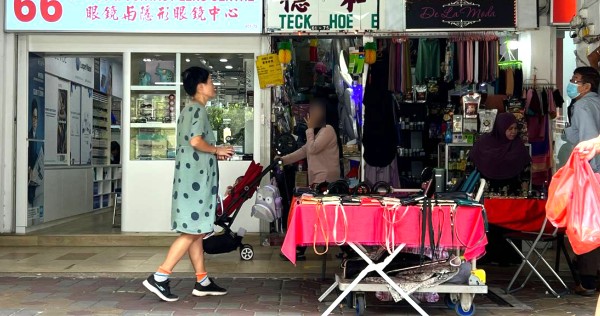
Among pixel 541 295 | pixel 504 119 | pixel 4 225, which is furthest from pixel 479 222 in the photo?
pixel 4 225

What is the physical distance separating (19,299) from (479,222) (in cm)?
383

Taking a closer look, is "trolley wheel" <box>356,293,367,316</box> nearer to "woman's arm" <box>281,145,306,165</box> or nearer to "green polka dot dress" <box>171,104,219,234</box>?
"green polka dot dress" <box>171,104,219,234</box>

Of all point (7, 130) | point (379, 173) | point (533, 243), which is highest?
point (7, 130)

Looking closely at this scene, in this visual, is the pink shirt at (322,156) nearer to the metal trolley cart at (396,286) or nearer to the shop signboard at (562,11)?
the metal trolley cart at (396,286)

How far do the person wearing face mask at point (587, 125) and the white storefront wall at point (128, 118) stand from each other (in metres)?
3.93

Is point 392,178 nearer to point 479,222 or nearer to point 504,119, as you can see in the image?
point 504,119

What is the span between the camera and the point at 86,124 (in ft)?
40.5

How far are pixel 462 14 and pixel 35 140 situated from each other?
5.78 metres

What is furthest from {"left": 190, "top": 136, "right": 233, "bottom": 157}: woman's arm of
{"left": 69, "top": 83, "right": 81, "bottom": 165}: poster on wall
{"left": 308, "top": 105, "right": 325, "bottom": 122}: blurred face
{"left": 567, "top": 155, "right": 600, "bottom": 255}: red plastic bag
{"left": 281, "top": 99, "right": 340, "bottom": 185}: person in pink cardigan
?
{"left": 69, "top": 83, "right": 81, "bottom": 165}: poster on wall

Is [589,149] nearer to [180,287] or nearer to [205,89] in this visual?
[205,89]

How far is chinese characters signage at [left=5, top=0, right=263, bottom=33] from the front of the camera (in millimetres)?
8688

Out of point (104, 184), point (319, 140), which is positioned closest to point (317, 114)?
point (319, 140)

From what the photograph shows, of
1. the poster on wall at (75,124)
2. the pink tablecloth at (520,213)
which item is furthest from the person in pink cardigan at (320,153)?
the poster on wall at (75,124)

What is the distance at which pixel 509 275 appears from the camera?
7211 millimetres
